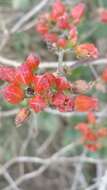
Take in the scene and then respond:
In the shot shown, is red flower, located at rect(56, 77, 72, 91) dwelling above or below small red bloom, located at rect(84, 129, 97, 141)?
above

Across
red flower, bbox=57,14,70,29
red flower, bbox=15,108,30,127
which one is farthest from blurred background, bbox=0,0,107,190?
red flower, bbox=15,108,30,127

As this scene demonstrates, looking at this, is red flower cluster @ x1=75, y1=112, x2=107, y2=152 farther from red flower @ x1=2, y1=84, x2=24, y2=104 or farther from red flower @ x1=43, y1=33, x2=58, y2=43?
red flower @ x1=2, y1=84, x2=24, y2=104

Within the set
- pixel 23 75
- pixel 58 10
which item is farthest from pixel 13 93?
pixel 58 10

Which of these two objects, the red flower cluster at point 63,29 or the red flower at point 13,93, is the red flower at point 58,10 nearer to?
the red flower cluster at point 63,29

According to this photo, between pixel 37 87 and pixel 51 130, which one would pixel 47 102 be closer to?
pixel 37 87

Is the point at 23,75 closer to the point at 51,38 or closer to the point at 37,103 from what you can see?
the point at 37,103

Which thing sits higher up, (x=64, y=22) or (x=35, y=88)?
(x=64, y=22)
